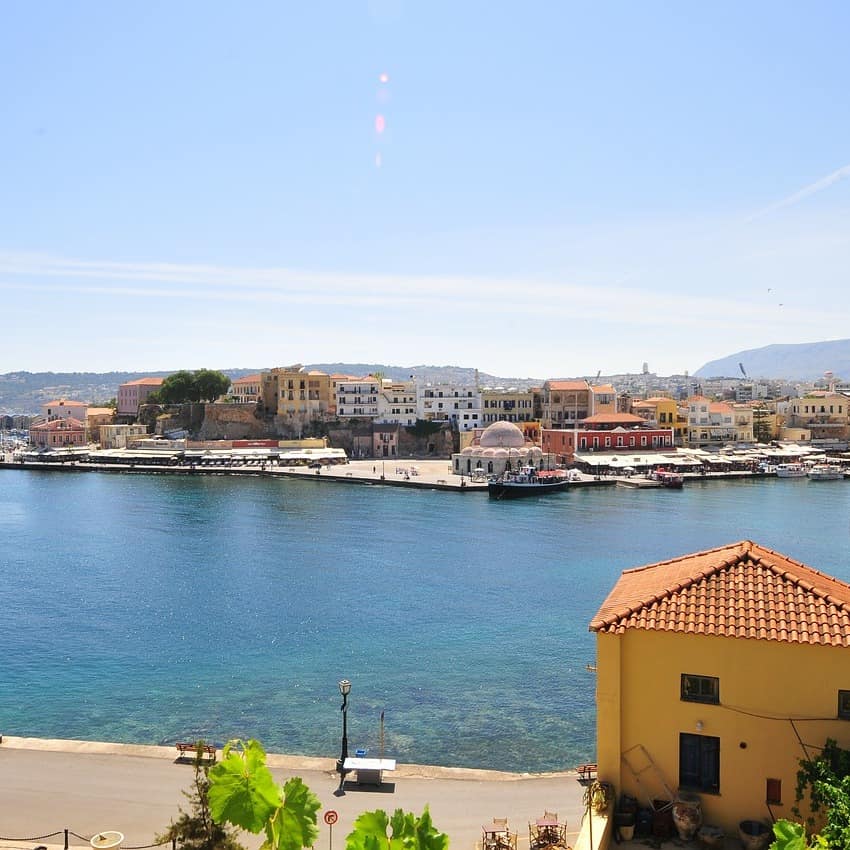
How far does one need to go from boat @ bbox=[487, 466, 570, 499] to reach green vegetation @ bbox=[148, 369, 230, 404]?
4865cm

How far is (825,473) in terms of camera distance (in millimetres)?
82125

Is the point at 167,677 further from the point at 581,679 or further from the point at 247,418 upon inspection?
the point at 247,418

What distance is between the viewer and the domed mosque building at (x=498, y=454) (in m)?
77.8

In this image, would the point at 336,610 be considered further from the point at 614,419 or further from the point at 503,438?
the point at 614,419

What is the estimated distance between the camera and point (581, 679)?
2270 cm

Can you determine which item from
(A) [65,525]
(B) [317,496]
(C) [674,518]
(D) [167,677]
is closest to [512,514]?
(C) [674,518]

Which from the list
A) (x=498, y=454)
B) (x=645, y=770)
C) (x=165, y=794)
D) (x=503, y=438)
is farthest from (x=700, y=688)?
(x=503, y=438)

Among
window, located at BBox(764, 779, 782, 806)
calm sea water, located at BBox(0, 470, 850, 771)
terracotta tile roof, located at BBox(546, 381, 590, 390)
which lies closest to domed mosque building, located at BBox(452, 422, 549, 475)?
calm sea water, located at BBox(0, 470, 850, 771)

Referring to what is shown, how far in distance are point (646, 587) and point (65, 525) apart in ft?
160

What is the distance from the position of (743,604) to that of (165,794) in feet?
30.4

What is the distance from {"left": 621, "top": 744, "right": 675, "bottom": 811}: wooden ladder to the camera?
991 centimetres

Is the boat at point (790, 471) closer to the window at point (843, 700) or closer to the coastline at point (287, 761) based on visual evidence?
the coastline at point (287, 761)

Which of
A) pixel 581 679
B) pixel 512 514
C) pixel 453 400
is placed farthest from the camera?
pixel 453 400

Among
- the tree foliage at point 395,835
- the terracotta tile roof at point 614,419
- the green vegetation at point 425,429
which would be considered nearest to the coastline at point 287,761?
the tree foliage at point 395,835
